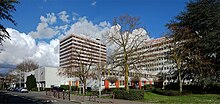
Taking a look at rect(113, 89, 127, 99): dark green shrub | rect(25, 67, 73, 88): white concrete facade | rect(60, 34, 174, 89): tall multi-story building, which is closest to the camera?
Answer: rect(113, 89, 127, 99): dark green shrub

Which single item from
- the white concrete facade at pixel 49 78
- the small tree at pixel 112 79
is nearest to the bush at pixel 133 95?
the small tree at pixel 112 79

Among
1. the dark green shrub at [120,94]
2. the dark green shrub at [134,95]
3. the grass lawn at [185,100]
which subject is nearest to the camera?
the grass lawn at [185,100]

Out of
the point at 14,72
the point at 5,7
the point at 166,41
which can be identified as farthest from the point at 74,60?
the point at 14,72

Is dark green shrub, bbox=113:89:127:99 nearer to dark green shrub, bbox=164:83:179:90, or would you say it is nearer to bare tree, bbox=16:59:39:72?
dark green shrub, bbox=164:83:179:90

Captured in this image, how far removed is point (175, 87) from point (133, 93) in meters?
17.1

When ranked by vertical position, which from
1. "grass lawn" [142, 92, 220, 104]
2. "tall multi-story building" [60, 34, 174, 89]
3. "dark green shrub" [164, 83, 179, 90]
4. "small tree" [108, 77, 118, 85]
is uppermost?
"tall multi-story building" [60, 34, 174, 89]

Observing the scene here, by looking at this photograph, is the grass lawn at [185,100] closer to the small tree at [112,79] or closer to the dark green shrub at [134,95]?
the dark green shrub at [134,95]

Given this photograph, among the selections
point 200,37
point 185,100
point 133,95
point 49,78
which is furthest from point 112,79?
point 185,100

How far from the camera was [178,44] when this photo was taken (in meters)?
42.0

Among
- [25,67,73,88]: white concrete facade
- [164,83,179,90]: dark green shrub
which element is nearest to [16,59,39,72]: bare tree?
[25,67,73,88]: white concrete facade

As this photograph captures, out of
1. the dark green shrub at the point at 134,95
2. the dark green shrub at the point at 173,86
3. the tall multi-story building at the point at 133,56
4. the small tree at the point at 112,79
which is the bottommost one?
the dark green shrub at the point at 134,95

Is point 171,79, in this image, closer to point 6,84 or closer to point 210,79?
point 210,79

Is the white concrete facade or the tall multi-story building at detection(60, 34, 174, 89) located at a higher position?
the tall multi-story building at detection(60, 34, 174, 89)

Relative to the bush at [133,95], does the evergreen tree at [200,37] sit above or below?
above
